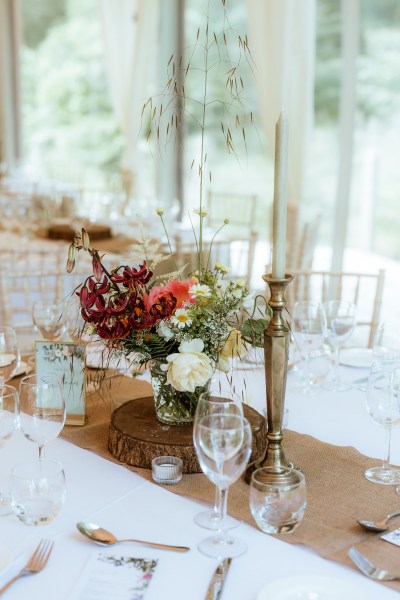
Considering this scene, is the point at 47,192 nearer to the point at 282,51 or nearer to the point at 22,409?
the point at 282,51

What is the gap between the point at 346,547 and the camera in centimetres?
125

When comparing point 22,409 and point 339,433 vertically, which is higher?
point 22,409

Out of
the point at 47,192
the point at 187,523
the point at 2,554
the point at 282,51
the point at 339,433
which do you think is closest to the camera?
the point at 2,554

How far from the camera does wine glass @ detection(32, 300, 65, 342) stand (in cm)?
226

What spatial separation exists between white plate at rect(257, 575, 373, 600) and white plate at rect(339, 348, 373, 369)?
111 centimetres

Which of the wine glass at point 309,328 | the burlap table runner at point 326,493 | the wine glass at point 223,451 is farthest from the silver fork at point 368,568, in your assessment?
the wine glass at point 309,328

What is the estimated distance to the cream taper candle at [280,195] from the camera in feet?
4.21

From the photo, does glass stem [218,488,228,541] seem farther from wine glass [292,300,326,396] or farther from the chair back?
the chair back

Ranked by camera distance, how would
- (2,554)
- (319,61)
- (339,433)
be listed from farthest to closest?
(319,61) → (339,433) → (2,554)

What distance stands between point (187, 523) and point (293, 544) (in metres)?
0.18

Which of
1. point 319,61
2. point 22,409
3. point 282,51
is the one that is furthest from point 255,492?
point 319,61

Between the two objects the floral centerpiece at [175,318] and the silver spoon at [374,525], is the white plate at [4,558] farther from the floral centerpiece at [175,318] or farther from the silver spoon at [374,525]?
the silver spoon at [374,525]

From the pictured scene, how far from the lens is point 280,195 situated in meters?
1.30

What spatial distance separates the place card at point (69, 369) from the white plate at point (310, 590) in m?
0.71
